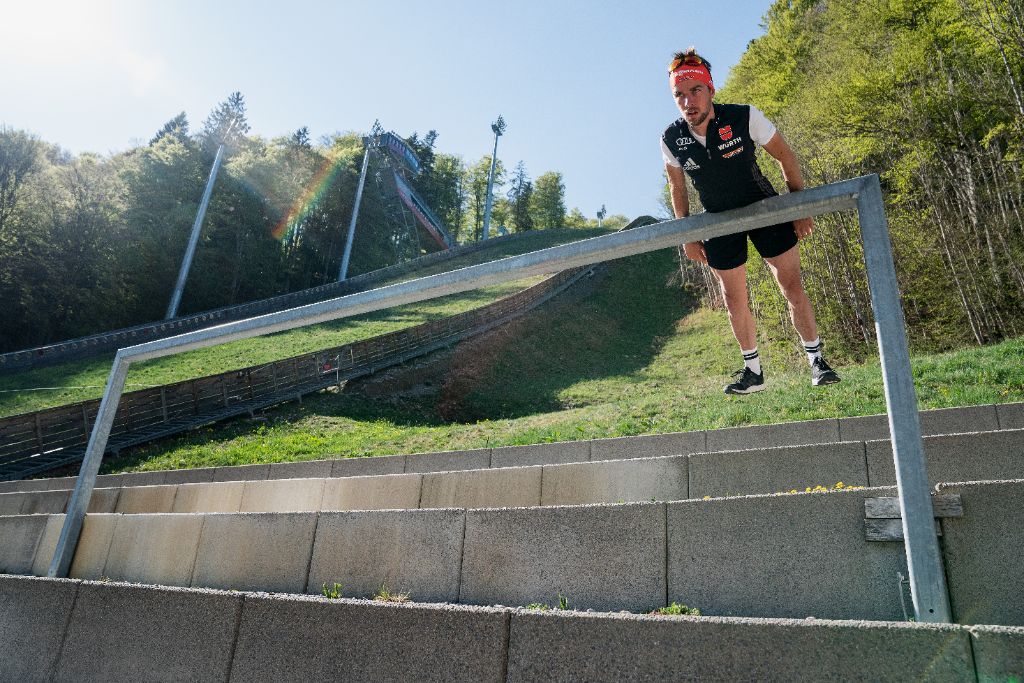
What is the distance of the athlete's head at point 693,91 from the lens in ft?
12.6

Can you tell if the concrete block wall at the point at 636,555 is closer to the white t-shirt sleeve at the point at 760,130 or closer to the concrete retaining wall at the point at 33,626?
the concrete retaining wall at the point at 33,626

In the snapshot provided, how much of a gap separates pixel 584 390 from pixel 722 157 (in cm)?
2543

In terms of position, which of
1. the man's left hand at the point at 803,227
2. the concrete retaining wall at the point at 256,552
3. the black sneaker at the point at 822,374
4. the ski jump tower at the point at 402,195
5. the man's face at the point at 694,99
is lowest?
the concrete retaining wall at the point at 256,552

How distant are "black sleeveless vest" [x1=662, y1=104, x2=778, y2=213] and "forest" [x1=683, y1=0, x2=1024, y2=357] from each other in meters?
14.3

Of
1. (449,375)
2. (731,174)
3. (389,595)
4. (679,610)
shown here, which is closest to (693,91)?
(731,174)

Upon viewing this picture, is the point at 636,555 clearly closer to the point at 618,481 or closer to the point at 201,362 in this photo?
the point at 618,481

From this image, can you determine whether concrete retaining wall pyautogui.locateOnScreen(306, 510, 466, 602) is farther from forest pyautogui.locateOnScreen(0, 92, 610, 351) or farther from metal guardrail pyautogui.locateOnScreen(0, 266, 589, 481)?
forest pyautogui.locateOnScreen(0, 92, 610, 351)

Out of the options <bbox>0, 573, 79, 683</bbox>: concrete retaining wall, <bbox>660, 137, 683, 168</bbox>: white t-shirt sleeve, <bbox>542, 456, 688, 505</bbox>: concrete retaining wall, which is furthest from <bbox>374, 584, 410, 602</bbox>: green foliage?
<bbox>660, 137, 683, 168</bbox>: white t-shirt sleeve

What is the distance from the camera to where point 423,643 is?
10.2 ft

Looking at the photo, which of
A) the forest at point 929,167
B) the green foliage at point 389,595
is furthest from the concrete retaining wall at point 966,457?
the forest at point 929,167

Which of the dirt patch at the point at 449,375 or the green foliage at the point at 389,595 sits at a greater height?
the dirt patch at the point at 449,375

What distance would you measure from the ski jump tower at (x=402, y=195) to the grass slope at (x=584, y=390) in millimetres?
41471

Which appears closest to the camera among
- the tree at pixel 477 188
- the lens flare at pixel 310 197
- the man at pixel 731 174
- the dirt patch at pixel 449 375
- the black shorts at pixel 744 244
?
the man at pixel 731 174

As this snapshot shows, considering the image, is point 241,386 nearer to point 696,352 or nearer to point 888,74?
point 696,352
